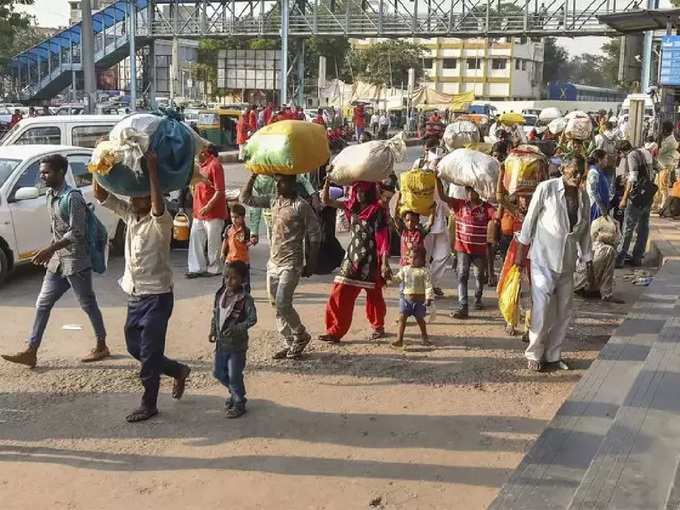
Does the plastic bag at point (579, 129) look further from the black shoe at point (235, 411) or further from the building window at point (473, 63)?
the building window at point (473, 63)

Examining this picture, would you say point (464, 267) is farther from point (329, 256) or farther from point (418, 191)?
point (329, 256)

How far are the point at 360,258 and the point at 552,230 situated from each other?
162cm

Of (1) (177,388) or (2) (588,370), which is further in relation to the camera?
(2) (588,370)

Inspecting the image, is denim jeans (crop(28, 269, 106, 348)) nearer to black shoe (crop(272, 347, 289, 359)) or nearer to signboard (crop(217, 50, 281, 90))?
black shoe (crop(272, 347, 289, 359))

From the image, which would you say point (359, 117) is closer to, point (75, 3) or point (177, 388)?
point (177, 388)

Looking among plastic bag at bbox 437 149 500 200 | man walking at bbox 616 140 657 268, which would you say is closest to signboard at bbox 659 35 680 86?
man walking at bbox 616 140 657 268

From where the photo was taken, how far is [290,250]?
251 inches

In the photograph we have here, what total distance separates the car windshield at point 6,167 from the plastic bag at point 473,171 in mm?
4720

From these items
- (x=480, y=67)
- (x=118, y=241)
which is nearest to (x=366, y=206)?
(x=118, y=241)

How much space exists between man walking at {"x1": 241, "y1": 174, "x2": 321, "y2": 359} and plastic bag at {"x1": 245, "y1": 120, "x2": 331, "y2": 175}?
0.46ft

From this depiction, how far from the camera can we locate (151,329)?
201 inches

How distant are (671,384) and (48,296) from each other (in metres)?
4.57

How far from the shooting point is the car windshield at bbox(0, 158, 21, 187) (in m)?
8.89

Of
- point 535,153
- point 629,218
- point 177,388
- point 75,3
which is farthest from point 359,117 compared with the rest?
point 75,3
